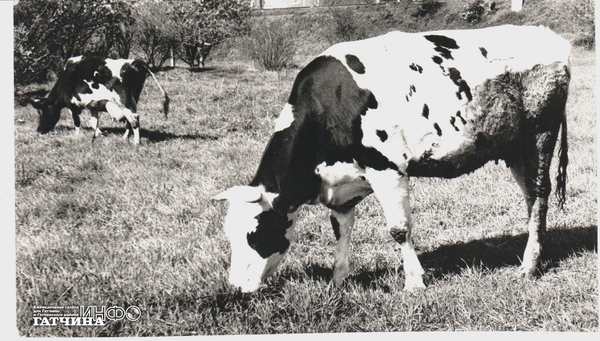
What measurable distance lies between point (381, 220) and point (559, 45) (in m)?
2.03

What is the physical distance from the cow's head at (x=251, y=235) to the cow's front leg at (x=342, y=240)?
0.54m

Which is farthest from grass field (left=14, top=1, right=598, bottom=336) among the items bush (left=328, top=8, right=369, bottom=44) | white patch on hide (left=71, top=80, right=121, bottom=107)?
bush (left=328, top=8, right=369, bottom=44)

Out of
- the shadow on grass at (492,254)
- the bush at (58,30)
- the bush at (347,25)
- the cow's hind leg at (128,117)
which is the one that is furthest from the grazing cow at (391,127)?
the cow's hind leg at (128,117)

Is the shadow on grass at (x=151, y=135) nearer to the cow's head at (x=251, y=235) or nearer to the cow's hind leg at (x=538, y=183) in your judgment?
the cow's head at (x=251, y=235)

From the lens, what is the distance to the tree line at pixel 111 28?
15.9 feet

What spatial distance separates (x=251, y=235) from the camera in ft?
11.4

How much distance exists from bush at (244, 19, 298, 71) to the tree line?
885 mm

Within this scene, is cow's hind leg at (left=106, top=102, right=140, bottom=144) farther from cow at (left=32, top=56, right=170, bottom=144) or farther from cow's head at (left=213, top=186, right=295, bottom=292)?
cow's head at (left=213, top=186, right=295, bottom=292)

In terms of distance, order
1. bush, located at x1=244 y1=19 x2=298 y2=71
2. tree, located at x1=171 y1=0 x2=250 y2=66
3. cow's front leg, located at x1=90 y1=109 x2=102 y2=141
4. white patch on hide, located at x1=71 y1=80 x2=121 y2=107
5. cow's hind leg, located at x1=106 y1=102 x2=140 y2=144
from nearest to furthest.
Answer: tree, located at x1=171 y1=0 x2=250 y2=66
cow's hind leg, located at x1=106 y1=102 x2=140 y2=144
cow's front leg, located at x1=90 y1=109 x2=102 y2=141
bush, located at x1=244 y1=19 x2=298 y2=71
white patch on hide, located at x1=71 y1=80 x2=121 y2=107

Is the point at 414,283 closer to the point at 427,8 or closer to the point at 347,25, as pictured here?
the point at 427,8

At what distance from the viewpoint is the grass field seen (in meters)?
3.46

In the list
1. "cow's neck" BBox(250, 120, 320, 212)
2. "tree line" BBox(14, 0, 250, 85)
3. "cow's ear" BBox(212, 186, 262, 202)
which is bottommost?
"cow's ear" BBox(212, 186, 262, 202)

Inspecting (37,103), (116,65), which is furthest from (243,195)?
(116,65)

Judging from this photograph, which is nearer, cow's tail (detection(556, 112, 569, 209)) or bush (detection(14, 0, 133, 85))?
cow's tail (detection(556, 112, 569, 209))
